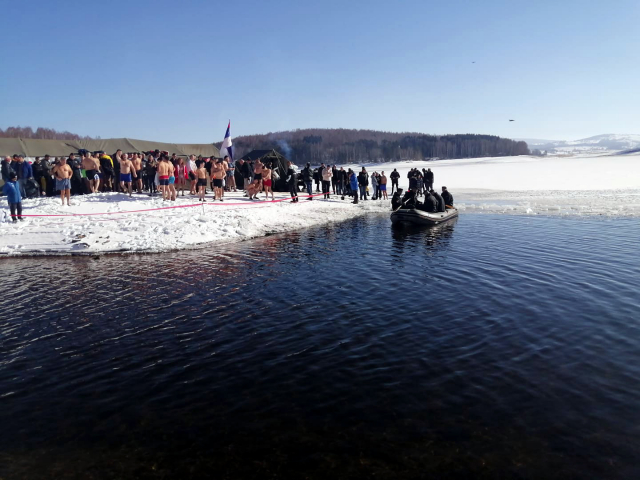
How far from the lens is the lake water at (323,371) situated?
4629 millimetres

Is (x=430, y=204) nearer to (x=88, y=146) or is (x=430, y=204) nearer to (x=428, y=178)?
(x=428, y=178)

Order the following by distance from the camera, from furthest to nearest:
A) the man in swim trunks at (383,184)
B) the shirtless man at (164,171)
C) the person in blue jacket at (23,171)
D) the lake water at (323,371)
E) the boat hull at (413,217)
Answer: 1. the man in swim trunks at (383,184)
2. the person in blue jacket at (23,171)
3. the shirtless man at (164,171)
4. the boat hull at (413,217)
5. the lake water at (323,371)

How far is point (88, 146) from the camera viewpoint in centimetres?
3092

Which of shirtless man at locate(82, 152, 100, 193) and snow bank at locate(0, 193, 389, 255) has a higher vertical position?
shirtless man at locate(82, 152, 100, 193)

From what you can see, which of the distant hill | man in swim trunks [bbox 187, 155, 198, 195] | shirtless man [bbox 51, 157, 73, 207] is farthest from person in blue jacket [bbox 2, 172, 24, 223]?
the distant hill

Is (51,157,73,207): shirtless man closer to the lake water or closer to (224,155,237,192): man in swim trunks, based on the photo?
the lake water

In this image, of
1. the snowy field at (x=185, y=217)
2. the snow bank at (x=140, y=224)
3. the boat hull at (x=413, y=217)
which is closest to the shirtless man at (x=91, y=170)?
the snow bank at (x=140, y=224)

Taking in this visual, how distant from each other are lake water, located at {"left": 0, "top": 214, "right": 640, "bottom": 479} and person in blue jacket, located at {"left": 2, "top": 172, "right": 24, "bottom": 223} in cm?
588

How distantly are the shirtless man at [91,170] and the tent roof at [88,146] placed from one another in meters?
6.85

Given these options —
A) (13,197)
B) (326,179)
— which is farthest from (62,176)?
(326,179)

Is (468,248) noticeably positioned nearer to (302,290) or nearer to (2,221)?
(302,290)

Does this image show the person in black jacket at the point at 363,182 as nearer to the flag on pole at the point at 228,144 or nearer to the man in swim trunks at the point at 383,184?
the man in swim trunks at the point at 383,184

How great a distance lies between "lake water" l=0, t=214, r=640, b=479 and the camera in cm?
463

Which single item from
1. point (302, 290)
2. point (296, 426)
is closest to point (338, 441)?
point (296, 426)
